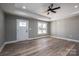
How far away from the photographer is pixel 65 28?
2455 millimetres

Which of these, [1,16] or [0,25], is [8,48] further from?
[1,16]

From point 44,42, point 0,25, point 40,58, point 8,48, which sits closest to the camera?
point 40,58

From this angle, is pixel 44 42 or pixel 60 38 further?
pixel 44 42

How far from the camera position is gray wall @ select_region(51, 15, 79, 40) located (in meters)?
2.37

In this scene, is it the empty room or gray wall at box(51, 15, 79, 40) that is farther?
gray wall at box(51, 15, 79, 40)

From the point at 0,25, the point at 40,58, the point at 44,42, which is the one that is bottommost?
the point at 40,58

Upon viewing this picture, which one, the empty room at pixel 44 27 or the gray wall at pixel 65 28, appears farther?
the gray wall at pixel 65 28

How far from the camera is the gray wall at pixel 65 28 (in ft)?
7.76

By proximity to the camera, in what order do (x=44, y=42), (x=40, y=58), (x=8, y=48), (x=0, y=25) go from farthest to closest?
(x=44, y=42) < (x=0, y=25) < (x=8, y=48) < (x=40, y=58)

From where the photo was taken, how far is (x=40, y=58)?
67.8 inches

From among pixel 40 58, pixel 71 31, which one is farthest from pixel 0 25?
pixel 71 31

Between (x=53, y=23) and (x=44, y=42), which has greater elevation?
(x=53, y=23)

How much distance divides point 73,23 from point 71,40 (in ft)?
1.94

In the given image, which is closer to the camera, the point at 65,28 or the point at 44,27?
the point at 44,27
